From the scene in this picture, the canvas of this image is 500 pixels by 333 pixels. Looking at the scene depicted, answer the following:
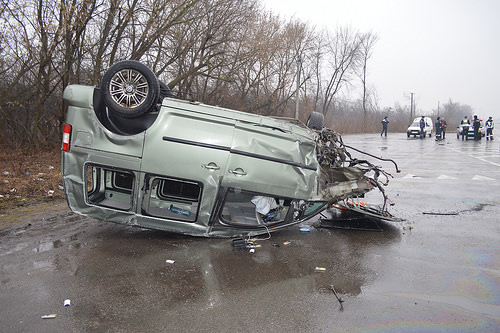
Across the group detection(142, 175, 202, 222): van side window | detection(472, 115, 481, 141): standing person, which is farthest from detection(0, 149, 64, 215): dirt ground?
detection(472, 115, 481, 141): standing person

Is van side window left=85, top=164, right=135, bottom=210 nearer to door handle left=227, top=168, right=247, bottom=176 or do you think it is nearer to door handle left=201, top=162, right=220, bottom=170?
door handle left=201, top=162, right=220, bottom=170

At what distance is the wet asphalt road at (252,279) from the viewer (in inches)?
123

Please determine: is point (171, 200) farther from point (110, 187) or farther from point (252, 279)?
point (252, 279)

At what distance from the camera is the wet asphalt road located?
313 centimetres

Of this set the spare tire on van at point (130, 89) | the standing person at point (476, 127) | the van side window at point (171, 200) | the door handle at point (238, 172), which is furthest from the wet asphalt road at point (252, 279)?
the standing person at point (476, 127)

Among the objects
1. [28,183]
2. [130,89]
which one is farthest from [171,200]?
[28,183]

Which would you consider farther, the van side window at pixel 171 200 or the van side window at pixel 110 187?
→ the van side window at pixel 110 187

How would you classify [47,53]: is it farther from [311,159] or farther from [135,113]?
[311,159]

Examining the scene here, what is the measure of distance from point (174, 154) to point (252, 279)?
1.74 metres

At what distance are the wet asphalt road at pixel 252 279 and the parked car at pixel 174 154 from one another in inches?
17.8

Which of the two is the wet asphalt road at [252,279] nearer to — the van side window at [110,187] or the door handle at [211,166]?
the van side window at [110,187]

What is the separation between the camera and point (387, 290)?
3.76 metres

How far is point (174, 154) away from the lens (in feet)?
14.8

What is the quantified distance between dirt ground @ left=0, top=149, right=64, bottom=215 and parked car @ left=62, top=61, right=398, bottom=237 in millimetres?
2709
